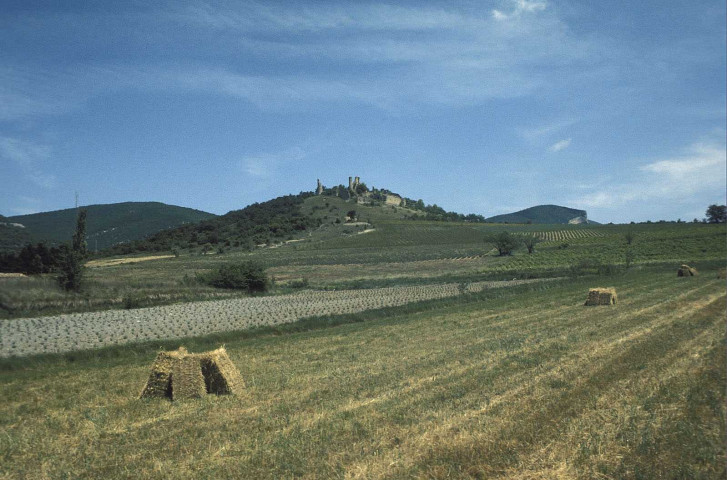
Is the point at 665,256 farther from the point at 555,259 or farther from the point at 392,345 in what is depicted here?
the point at 392,345

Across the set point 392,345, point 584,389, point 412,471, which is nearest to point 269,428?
point 412,471

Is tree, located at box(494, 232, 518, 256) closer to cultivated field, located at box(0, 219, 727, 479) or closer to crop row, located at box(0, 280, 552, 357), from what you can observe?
crop row, located at box(0, 280, 552, 357)

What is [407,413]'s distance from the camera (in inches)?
332

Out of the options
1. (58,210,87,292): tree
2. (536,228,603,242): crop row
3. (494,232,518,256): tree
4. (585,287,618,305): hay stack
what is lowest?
(585,287,618,305): hay stack

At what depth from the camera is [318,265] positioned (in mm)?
83062

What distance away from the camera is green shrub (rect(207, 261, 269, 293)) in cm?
4941

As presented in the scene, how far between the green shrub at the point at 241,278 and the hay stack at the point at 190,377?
39.2 meters

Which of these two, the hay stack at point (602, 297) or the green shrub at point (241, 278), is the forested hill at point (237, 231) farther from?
the hay stack at point (602, 297)

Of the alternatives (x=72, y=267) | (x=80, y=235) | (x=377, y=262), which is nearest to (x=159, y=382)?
(x=72, y=267)

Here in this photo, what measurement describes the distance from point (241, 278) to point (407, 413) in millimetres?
42612

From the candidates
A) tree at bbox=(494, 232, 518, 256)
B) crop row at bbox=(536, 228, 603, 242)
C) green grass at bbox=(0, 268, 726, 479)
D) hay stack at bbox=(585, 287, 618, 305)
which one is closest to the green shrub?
hay stack at bbox=(585, 287, 618, 305)

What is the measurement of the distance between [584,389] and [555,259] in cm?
6824

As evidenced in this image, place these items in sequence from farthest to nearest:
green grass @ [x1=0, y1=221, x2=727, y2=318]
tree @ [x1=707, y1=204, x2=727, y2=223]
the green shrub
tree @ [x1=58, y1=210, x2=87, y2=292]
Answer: tree @ [x1=707, y1=204, x2=727, y2=223] → the green shrub → green grass @ [x1=0, y1=221, x2=727, y2=318] → tree @ [x1=58, y1=210, x2=87, y2=292]

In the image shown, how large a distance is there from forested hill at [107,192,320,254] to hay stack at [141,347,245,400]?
11154 centimetres
